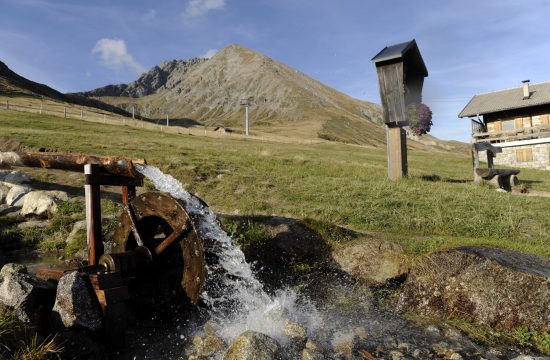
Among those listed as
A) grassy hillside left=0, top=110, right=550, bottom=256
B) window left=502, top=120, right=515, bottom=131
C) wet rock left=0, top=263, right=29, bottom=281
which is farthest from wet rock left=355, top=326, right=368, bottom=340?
window left=502, top=120, right=515, bottom=131

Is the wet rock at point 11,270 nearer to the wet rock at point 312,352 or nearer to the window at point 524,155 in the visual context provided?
the wet rock at point 312,352

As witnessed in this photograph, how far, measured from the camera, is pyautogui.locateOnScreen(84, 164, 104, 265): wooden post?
6824mm

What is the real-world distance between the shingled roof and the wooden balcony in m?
2.75

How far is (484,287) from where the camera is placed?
629cm

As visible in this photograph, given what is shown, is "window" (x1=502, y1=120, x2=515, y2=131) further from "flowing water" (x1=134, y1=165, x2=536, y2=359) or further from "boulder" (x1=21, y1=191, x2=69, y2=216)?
"boulder" (x1=21, y1=191, x2=69, y2=216)

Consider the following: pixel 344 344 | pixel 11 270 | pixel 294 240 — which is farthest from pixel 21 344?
pixel 294 240

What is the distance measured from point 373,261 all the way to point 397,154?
10315 millimetres

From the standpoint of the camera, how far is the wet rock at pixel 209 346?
5.30m

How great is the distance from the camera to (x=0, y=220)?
37.2 feet

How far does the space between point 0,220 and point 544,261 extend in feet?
41.5

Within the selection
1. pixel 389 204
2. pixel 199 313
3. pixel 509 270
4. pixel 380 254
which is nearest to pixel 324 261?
pixel 380 254

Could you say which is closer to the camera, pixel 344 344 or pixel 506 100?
pixel 344 344

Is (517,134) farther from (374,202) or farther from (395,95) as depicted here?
(374,202)

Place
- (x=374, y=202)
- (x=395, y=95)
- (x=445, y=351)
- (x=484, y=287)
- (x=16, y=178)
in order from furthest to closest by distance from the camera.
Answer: (x=395, y=95) → (x=16, y=178) → (x=374, y=202) → (x=484, y=287) → (x=445, y=351)
